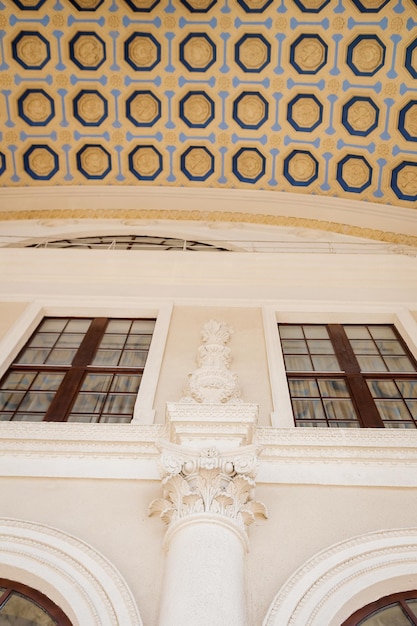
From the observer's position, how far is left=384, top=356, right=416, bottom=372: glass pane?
784 centimetres

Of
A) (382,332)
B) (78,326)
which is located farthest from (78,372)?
(382,332)

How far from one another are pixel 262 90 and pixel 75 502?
11584 millimetres

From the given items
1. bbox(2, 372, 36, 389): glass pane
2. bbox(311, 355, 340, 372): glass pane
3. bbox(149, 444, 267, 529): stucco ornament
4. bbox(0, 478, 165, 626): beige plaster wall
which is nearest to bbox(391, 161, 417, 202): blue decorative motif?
bbox(311, 355, 340, 372): glass pane

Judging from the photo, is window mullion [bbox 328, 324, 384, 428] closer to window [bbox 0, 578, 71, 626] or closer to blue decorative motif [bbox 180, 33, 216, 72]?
window [bbox 0, 578, 71, 626]

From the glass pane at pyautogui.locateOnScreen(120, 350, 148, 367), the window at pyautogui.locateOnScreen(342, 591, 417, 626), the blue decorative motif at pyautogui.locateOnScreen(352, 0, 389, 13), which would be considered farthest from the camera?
the blue decorative motif at pyautogui.locateOnScreen(352, 0, 389, 13)

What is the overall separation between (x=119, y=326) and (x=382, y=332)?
350 centimetres

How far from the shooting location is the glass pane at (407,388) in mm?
7363

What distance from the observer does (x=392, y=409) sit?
7.05 meters

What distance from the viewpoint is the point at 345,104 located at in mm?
14438

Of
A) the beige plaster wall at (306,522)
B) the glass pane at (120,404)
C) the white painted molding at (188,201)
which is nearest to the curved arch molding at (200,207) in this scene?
the white painted molding at (188,201)

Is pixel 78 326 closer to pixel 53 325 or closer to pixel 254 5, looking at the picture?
pixel 53 325

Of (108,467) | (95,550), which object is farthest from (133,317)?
(95,550)

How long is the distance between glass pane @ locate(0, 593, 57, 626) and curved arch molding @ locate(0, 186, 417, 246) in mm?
11418

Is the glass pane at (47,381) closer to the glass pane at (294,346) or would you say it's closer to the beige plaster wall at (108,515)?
the beige plaster wall at (108,515)
